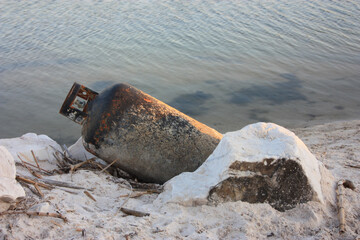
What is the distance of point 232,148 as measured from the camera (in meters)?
3.27

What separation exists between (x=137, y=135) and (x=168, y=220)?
1239 millimetres

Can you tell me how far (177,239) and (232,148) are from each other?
102 centimetres

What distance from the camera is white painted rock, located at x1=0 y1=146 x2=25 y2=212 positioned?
2.70 meters

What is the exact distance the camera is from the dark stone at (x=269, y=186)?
310 cm

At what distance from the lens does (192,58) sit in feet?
32.0

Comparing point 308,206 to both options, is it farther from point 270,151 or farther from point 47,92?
point 47,92

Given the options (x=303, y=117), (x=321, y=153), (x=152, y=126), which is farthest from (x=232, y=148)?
(x=303, y=117)

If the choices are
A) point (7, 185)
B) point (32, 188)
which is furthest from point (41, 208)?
point (32, 188)

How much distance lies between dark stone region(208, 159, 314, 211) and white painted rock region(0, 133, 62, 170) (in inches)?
91.8

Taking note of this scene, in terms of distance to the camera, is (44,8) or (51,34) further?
(44,8)

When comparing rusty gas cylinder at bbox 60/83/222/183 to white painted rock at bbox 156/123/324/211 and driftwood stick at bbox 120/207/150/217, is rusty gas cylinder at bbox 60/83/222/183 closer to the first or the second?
white painted rock at bbox 156/123/324/211

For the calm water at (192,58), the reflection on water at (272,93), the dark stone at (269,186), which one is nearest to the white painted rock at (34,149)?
the calm water at (192,58)

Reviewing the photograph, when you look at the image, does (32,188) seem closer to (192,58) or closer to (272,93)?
(272,93)

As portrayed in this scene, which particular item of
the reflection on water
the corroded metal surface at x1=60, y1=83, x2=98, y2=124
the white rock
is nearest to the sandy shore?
the white rock
